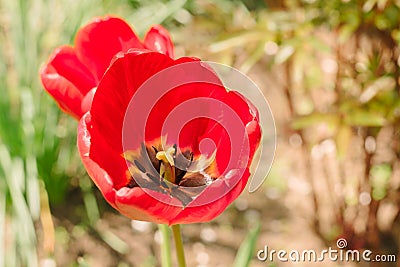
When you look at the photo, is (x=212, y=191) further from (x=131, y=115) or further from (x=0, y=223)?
(x=0, y=223)

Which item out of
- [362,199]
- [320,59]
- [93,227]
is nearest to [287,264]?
[362,199]

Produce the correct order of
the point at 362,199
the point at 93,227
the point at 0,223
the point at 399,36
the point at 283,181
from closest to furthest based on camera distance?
1. the point at 399,36
2. the point at 0,223
3. the point at 362,199
4. the point at 93,227
5. the point at 283,181

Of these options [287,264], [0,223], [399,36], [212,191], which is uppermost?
[399,36]

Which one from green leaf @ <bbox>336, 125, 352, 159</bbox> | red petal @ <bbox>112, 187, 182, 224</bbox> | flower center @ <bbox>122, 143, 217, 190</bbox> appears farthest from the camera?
green leaf @ <bbox>336, 125, 352, 159</bbox>

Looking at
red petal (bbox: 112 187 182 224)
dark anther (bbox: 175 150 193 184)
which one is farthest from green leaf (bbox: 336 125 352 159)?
red petal (bbox: 112 187 182 224)

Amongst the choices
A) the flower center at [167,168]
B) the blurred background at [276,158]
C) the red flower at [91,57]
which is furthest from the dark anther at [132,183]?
the blurred background at [276,158]

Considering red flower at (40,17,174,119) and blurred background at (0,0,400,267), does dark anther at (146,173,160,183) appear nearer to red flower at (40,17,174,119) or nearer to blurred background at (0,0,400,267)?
red flower at (40,17,174,119)
